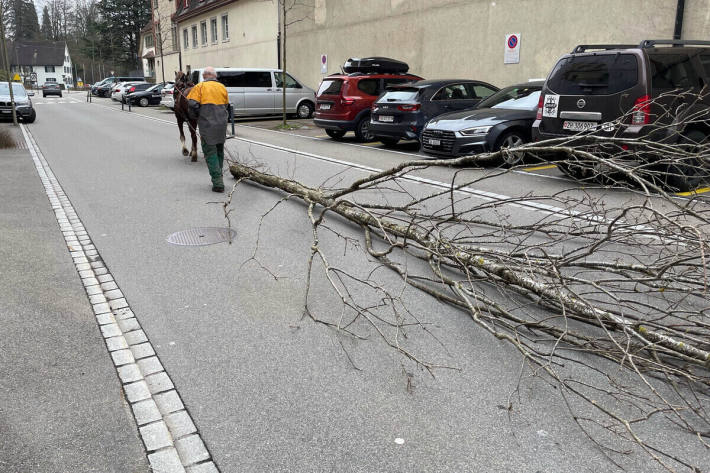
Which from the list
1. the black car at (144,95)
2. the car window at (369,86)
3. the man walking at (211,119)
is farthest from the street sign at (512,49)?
the black car at (144,95)

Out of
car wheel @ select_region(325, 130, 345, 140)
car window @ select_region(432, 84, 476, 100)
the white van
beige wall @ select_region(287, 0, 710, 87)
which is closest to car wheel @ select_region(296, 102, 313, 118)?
the white van

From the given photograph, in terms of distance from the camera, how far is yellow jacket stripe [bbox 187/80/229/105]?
948 centimetres

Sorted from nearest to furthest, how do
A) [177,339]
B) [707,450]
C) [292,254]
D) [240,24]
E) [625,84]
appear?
[707,450] < [177,339] < [292,254] < [625,84] < [240,24]

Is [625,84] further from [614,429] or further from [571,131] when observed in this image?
[614,429]

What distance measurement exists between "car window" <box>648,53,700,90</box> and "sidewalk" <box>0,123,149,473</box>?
319 inches

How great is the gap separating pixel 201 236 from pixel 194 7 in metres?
43.6

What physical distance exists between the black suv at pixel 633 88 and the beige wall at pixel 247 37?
25.1 meters

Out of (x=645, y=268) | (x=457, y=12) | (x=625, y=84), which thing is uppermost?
(x=457, y=12)

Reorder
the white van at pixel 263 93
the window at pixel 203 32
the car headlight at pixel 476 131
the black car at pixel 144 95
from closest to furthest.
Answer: the car headlight at pixel 476 131 < the white van at pixel 263 93 < the black car at pixel 144 95 < the window at pixel 203 32

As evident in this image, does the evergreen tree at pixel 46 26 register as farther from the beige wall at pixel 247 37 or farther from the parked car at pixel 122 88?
the beige wall at pixel 247 37

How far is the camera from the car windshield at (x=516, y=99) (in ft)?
39.9

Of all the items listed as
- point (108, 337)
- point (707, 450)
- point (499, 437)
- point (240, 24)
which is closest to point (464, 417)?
point (499, 437)

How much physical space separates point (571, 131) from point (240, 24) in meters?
31.3

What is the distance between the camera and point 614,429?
3.00 m
